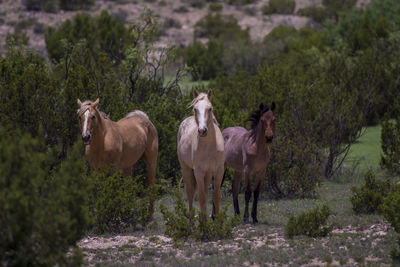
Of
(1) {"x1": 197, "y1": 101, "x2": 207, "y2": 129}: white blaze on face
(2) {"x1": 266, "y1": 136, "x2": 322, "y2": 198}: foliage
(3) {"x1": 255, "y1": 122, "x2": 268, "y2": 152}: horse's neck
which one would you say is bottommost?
(2) {"x1": 266, "y1": 136, "x2": 322, "y2": 198}: foliage

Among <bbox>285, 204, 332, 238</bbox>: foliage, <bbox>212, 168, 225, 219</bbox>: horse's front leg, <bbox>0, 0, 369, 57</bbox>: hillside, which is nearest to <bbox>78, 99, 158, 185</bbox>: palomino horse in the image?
<bbox>212, 168, 225, 219</bbox>: horse's front leg

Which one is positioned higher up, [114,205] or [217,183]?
[217,183]

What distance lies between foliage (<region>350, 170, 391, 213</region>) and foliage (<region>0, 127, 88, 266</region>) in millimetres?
5681

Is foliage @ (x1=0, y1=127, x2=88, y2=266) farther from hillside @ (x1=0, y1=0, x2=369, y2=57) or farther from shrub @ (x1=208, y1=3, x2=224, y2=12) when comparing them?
shrub @ (x1=208, y1=3, x2=224, y2=12)

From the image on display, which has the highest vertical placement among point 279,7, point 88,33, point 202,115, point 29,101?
point 279,7

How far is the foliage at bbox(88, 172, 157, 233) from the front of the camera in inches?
317

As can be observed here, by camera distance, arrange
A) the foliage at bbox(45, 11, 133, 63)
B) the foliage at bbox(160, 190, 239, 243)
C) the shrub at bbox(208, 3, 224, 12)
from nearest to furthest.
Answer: the foliage at bbox(160, 190, 239, 243) < the foliage at bbox(45, 11, 133, 63) < the shrub at bbox(208, 3, 224, 12)

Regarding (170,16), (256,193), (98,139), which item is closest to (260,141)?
(256,193)

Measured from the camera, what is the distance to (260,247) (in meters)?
6.99

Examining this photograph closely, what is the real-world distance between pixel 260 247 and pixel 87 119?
119 inches

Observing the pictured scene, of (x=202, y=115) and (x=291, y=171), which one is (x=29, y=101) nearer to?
(x=202, y=115)

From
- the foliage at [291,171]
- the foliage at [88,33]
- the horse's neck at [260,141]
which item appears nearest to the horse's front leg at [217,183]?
the horse's neck at [260,141]

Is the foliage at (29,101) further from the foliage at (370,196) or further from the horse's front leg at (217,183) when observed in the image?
the foliage at (370,196)

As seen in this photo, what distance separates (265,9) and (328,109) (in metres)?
51.0
